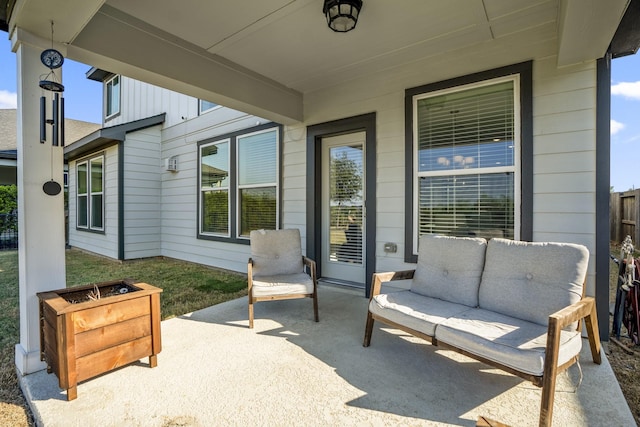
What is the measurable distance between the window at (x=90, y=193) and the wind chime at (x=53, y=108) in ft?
19.8

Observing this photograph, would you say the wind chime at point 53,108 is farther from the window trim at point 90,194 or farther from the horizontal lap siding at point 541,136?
the window trim at point 90,194

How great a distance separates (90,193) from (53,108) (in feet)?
22.6

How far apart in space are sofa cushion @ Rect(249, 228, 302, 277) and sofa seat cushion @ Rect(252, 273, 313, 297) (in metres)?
0.28

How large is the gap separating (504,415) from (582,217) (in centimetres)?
198

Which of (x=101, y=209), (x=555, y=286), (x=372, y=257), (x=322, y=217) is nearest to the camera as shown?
(x=555, y=286)

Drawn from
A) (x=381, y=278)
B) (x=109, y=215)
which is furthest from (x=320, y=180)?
(x=109, y=215)

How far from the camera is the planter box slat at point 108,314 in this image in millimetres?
2002

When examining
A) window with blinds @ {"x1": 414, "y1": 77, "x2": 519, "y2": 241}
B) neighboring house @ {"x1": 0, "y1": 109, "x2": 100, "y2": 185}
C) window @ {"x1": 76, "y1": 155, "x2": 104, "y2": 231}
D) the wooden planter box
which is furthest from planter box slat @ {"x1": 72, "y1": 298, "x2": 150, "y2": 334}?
neighboring house @ {"x1": 0, "y1": 109, "x2": 100, "y2": 185}

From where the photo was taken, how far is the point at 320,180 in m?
4.76

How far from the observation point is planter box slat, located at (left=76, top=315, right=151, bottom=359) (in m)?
2.02

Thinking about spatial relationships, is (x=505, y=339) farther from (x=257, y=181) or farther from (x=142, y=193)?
(x=142, y=193)

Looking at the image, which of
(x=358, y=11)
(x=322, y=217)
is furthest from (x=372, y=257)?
(x=358, y=11)

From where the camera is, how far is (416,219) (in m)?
3.74

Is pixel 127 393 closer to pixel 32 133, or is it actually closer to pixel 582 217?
pixel 32 133
